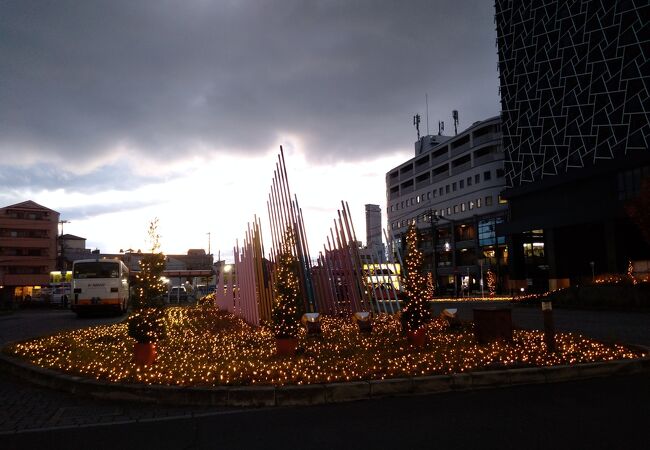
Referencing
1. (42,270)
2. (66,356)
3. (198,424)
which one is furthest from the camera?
(42,270)

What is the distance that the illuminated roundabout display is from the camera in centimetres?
724

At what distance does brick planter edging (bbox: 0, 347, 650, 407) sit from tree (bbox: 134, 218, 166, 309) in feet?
6.55

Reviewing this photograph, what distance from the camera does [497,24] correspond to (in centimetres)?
5972

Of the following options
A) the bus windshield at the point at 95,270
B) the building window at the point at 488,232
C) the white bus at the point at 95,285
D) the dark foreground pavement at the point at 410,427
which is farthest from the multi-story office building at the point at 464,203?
the dark foreground pavement at the point at 410,427

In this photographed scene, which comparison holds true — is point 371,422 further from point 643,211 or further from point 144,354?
point 643,211

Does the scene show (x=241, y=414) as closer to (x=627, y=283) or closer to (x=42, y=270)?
(x=627, y=283)

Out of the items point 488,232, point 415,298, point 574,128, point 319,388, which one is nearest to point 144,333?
point 319,388

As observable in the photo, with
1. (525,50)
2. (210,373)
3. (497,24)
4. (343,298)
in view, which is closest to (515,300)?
(343,298)

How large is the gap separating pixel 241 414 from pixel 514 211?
54.7 meters

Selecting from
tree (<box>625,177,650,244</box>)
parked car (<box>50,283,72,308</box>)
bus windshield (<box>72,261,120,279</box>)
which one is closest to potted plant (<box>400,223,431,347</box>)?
bus windshield (<box>72,261,120,279</box>)

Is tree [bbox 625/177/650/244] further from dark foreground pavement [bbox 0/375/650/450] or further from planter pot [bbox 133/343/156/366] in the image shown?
planter pot [bbox 133/343/156/366]

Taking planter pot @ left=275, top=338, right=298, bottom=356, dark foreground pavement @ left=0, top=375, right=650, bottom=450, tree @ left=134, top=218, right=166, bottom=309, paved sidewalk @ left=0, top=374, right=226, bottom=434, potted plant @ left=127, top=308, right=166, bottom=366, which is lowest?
dark foreground pavement @ left=0, top=375, right=650, bottom=450

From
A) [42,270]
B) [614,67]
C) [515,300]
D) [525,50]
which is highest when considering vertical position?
[525,50]

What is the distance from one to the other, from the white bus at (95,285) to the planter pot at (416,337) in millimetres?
21616
